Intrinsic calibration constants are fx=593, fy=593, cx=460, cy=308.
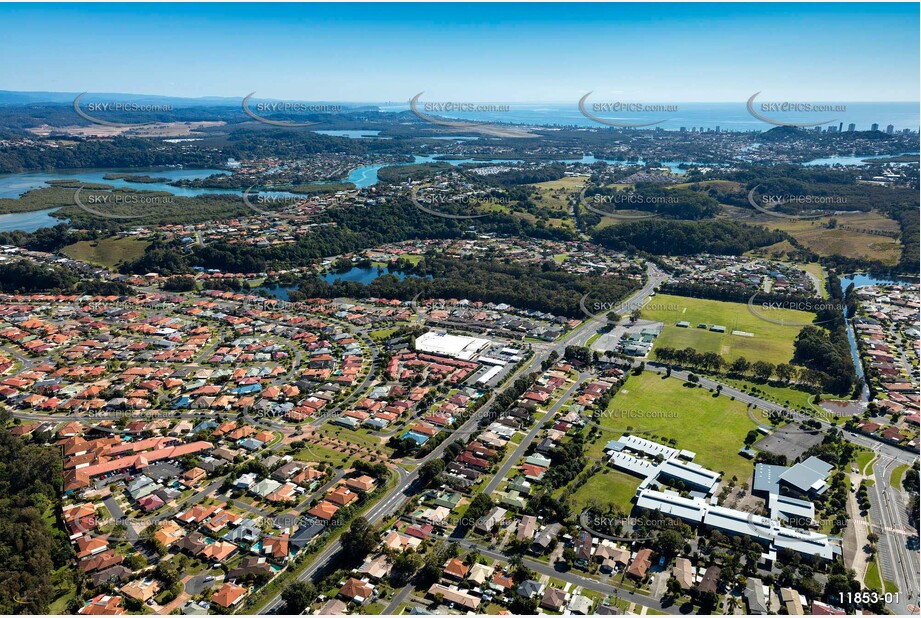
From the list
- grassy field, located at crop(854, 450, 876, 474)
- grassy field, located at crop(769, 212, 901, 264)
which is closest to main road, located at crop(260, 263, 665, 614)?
grassy field, located at crop(854, 450, 876, 474)

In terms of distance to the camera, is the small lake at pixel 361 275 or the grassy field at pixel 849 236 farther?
the grassy field at pixel 849 236

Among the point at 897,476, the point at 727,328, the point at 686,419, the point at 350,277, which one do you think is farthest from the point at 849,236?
the point at 350,277

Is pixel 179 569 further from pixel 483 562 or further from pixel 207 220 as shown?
pixel 207 220

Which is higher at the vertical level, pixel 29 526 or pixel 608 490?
pixel 29 526

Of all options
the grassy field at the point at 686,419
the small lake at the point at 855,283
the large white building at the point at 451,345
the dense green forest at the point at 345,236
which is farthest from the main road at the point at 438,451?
the dense green forest at the point at 345,236

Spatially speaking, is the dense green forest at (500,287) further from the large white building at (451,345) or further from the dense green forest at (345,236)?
the large white building at (451,345)

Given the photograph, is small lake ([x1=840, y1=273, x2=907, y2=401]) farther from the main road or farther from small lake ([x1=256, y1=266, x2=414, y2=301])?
small lake ([x1=256, y1=266, x2=414, y2=301])

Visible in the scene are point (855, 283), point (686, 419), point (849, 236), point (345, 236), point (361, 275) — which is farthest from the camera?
point (345, 236)

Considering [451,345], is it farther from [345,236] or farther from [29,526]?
[345,236]
